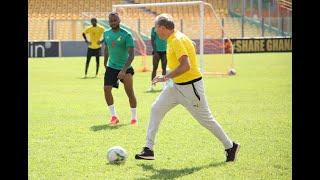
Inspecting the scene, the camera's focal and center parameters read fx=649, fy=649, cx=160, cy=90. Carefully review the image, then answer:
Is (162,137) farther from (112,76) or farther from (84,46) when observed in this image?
(84,46)

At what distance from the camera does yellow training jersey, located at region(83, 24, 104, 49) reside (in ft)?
78.7

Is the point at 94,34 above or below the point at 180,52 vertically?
above

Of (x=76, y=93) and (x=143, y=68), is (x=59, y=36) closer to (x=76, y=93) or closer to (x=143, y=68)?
(x=143, y=68)

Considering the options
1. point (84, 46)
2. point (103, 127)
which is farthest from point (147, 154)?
point (84, 46)

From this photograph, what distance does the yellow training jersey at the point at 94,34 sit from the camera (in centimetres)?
2398

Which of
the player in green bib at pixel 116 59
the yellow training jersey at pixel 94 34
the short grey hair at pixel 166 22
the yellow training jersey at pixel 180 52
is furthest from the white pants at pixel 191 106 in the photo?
the yellow training jersey at pixel 94 34

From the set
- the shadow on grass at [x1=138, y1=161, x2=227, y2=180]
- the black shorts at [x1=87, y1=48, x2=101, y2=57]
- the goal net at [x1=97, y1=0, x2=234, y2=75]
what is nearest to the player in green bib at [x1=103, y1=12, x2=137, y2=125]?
the shadow on grass at [x1=138, y1=161, x2=227, y2=180]

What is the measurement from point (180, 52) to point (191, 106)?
2.40 ft

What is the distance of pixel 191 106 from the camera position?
27.5 ft

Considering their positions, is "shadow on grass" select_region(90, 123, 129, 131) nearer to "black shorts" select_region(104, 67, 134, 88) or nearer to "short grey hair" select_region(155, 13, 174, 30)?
"black shorts" select_region(104, 67, 134, 88)

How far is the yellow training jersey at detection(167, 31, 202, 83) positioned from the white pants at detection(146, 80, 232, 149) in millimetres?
104
